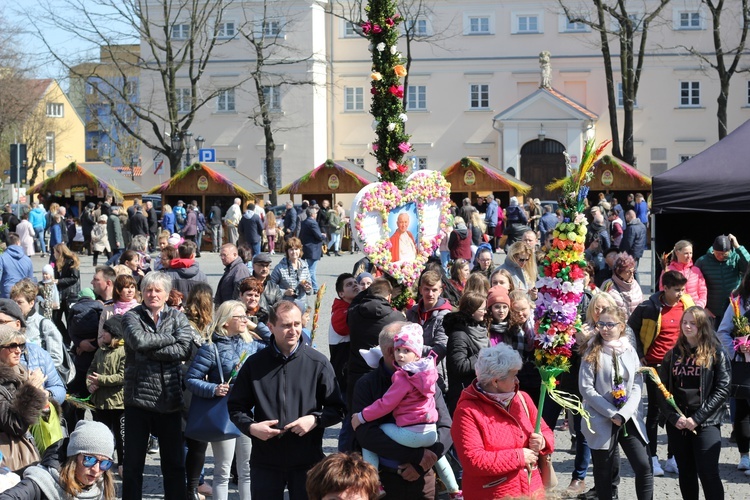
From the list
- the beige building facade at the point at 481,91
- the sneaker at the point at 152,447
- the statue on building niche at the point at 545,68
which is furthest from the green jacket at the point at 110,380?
the statue on building niche at the point at 545,68

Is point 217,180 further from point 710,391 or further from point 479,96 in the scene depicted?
point 710,391

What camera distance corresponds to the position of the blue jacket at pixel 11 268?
47.2ft

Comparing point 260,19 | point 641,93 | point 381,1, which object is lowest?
point 381,1

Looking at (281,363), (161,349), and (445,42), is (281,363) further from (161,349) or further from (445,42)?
(445,42)

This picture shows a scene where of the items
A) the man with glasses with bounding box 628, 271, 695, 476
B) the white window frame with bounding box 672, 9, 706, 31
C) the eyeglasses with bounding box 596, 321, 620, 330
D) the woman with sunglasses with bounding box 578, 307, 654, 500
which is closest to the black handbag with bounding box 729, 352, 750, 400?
the man with glasses with bounding box 628, 271, 695, 476

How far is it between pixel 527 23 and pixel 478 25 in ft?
7.74

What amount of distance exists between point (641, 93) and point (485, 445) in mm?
48639

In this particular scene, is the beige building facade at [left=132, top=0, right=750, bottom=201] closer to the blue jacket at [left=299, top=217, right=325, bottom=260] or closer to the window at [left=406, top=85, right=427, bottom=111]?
the window at [left=406, top=85, right=427, bottom=111]

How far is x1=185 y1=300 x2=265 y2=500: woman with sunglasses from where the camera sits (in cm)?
768

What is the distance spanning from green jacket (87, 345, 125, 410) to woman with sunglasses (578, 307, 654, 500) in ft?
11.7

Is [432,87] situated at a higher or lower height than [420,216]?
higher

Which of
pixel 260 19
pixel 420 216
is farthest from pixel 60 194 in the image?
pixel 420 216

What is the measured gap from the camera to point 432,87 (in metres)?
54.0

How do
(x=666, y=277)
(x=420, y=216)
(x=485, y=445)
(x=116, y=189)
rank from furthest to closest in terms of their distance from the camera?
(x=116, y=189) → (x=420, y=216) → (x=666, y=277) → (x=485, y=445)
